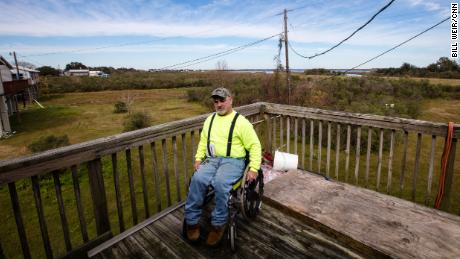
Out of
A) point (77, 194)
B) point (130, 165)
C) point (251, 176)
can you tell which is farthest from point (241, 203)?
point (77, 194)

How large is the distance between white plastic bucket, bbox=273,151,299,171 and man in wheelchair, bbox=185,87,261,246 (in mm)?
1262

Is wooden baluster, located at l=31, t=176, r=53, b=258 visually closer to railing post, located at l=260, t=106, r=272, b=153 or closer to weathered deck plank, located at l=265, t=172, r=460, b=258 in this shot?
weathered deck plank, located at l=265, t=172, r=460, b=258

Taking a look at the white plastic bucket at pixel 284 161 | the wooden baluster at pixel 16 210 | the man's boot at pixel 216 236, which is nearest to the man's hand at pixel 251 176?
the man's boot at pixel 216 236

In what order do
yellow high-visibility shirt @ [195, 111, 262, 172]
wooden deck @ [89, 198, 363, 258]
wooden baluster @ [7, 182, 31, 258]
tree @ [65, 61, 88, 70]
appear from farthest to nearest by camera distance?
1. tree @ [65, 61, 88, 70]
2. yellow high-visibility shirt @ [195, 111, 262, 172]
3. wooden deck @ [89, 198, 363, 258]
4. wooden baluster @ [7, 182, 31, 258]

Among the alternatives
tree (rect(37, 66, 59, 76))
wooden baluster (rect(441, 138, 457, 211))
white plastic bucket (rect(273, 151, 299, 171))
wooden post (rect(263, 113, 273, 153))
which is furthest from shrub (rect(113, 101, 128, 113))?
tree (rect(37, 66, 59, 76))

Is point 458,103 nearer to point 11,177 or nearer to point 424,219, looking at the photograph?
point 424,219

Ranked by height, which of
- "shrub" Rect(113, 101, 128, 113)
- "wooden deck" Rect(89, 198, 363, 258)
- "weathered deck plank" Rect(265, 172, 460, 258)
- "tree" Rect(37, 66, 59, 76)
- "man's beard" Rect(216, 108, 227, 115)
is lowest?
"shrub" Rect(113, 101, 128, 113)

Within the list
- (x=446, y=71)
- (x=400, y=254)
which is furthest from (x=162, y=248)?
(x=446, y=71)

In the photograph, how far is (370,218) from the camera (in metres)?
2.38

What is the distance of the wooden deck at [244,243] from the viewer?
2113mm

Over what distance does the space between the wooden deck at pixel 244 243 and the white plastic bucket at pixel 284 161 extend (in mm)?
1151

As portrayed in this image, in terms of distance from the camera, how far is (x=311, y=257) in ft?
6.76

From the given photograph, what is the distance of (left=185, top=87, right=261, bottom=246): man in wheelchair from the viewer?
2.21 m

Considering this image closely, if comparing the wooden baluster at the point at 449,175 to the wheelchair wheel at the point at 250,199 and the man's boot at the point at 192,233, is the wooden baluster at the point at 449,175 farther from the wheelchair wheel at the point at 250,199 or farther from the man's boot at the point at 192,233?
the man's boot at the point at 192,233
